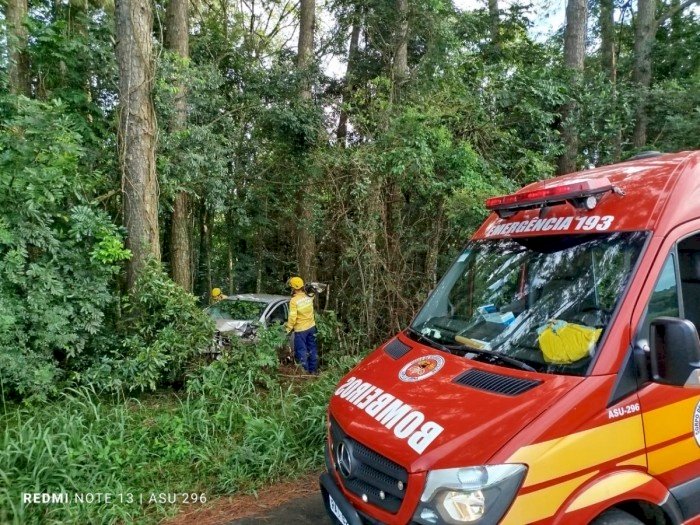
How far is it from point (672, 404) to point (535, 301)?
0.88 meters

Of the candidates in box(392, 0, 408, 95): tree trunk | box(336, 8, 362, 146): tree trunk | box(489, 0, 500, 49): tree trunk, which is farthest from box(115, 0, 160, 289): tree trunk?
box(489, 0, 500, 49): tree trunk

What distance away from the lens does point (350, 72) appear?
529 inches

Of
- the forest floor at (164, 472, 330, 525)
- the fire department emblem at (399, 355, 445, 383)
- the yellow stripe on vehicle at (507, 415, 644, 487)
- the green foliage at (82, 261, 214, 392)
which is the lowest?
the forest floor at (164, 472, 330, 525)

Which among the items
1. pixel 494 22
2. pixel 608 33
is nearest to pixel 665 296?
pixel 494 22

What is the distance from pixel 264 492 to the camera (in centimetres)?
435

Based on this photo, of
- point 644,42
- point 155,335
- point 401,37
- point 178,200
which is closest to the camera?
point 155,335

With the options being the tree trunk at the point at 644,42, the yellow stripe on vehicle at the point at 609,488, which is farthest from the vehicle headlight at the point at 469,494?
the tree trunk at the point at 644,42

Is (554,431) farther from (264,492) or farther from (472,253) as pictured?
(264,492)

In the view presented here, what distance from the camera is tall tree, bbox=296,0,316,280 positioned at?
9984 millimetres

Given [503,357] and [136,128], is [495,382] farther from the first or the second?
[136,128]

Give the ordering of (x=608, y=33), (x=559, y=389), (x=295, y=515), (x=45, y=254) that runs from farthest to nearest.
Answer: (x=608, y=33)
(x=45, y=254)
(x=295, y=515)
(x=559, y=389)

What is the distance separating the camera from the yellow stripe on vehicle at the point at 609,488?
228 centimetres

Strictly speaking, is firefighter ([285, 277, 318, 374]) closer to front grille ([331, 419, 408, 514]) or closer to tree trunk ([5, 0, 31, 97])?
tree trunk ([5, 0, 31, 97])

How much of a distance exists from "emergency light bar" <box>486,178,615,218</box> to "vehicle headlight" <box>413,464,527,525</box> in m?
1.71
